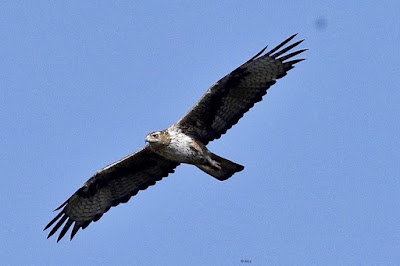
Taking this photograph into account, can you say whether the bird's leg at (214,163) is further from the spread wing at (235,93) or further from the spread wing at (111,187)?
the spread wing at (111,187)

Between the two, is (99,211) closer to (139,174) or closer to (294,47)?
(139,174)

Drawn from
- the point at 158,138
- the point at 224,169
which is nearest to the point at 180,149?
the point at 158,138

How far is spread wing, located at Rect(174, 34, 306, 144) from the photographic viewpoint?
46.5ft

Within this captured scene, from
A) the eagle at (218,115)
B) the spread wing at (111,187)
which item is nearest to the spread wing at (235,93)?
the eagle at (218,115)

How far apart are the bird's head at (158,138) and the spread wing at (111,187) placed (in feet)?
2.54

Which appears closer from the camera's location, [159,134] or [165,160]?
[159,134]

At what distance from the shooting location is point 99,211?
15.3 m

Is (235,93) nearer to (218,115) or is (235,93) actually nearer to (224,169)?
(218,115)

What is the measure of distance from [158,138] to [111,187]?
1.51m

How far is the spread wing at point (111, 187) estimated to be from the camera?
14953 mm

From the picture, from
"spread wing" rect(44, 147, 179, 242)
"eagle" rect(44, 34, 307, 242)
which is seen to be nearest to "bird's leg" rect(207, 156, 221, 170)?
"eagle" rect(44, 34, 307, 242)

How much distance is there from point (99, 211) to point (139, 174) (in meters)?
0.76

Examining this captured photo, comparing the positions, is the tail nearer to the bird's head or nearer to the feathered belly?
the feathered belly

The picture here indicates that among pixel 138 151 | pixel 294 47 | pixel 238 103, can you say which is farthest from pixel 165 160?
pixel 294 47
